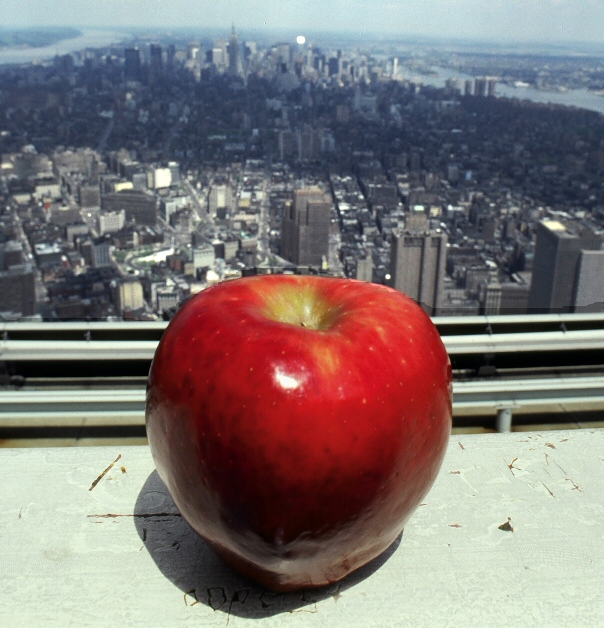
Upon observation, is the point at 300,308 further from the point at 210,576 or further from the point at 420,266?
the point at 420,266

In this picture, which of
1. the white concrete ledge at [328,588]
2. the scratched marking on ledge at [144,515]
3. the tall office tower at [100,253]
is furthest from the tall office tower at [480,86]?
the scratched marking on ledge at [144,515]

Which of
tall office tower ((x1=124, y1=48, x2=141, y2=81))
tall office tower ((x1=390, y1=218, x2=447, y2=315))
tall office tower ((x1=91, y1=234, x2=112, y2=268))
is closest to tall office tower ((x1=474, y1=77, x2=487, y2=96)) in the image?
tall office tower ((x1=124, y1=48, x2=141, y2=81))

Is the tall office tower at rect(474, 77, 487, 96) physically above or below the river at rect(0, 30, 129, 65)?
below

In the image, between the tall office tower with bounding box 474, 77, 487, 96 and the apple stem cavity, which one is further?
the tall office tower with bounding box 474, 77, 487, 96

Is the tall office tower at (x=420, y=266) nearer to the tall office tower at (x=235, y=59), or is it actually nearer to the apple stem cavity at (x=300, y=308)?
the apple stem cavity at (x=300, y=308)

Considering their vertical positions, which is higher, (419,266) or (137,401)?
(137,401)

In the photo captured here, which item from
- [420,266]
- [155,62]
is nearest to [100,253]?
[420,266]

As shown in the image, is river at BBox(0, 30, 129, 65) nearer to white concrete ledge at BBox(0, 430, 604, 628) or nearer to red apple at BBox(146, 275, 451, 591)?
white concrete ledge at BBox(0, 430, 604, 628)
